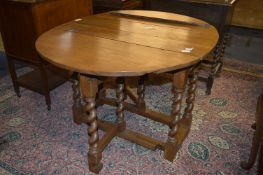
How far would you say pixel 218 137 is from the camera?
78.3 inches

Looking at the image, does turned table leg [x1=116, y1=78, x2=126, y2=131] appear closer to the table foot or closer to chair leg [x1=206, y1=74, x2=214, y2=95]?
the table foot

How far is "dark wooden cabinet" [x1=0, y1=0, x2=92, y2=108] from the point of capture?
198 cm

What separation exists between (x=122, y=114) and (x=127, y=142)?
0.22 meters

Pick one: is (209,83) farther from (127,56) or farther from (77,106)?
(127,56)

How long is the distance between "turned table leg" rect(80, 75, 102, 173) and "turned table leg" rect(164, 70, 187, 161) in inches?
18.3

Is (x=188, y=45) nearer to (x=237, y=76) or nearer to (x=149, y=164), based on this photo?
(x=149, y=164)

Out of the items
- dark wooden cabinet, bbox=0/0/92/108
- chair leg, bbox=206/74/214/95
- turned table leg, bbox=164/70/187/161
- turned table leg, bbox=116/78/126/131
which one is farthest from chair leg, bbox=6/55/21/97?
chair leg, bbox=206/74/214/95

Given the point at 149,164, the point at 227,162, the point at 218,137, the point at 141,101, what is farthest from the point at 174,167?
the point at 141,101

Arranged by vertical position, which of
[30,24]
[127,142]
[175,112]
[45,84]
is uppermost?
[30,24]

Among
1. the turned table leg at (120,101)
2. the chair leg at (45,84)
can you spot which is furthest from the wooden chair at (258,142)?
the chair leg at (45,84)

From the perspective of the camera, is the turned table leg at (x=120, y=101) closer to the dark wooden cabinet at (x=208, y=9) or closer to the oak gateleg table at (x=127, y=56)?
the oak gateleg table at (x=127, y=56)

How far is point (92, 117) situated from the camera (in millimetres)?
1485

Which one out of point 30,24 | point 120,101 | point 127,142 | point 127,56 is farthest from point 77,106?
point 127,56

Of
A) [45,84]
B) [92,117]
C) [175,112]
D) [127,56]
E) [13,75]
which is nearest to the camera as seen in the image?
[127,56]
